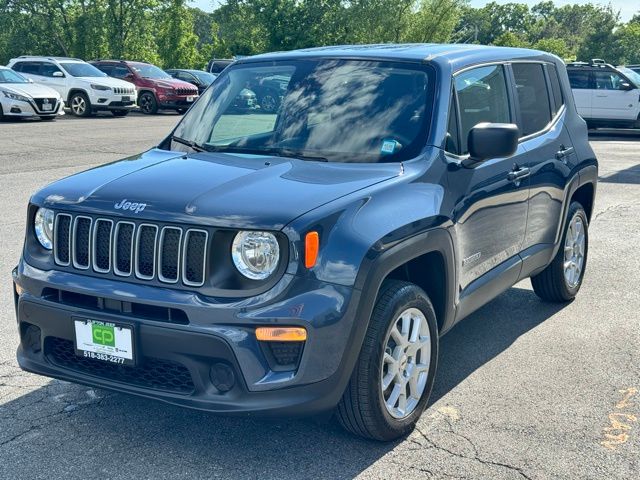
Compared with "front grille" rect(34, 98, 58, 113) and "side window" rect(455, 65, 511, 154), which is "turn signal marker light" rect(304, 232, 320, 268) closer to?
"side window" rect(455, 65, 511, 154)

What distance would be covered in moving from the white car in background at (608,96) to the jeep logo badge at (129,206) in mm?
19099

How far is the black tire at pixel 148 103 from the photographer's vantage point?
2808cm

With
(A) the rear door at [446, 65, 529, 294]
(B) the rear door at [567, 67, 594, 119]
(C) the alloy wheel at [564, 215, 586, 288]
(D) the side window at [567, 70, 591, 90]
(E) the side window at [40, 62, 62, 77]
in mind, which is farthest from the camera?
(E) the side window at [40, 62, 62, 77]

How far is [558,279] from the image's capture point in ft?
19.7

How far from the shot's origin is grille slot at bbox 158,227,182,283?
11.4 ft

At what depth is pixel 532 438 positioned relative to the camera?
400 cm

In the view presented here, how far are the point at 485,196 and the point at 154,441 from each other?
2.10 metres

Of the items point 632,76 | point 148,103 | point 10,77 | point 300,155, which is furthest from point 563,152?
point 148,103

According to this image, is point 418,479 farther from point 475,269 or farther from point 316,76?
point 316,76

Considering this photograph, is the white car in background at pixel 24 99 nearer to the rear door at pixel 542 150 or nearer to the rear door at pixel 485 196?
the rear door at pixel 542 150

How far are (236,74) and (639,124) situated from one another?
18.2m

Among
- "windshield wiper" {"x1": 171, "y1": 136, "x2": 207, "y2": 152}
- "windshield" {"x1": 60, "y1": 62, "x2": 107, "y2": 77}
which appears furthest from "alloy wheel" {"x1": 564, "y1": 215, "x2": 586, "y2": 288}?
"windshield" {"x1": 60, "y1": 62, "x2": 107, "y2": 77}

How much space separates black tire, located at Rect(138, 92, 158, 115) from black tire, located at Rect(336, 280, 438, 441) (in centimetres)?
2530

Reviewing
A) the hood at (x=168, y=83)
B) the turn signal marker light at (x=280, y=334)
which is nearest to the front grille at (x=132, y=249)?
the turn signal marker light at (x=280, y=334)
